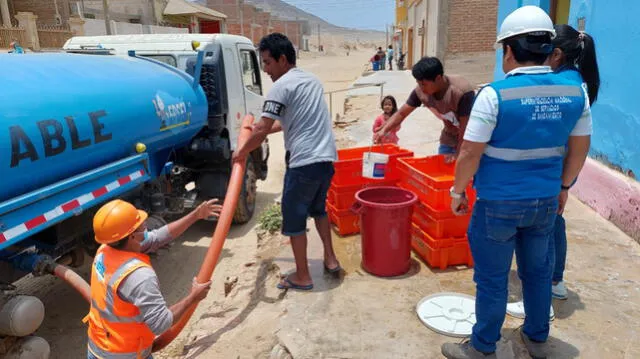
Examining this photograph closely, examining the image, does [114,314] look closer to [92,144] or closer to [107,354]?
[107,354]

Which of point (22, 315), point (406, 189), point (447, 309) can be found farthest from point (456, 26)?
point (22, 315)

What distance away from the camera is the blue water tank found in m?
3.27

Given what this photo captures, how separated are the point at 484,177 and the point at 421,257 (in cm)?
198

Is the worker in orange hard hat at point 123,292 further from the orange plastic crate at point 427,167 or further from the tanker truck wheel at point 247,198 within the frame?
the tanker truck wheel at point 247,198

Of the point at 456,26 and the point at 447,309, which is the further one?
the point at 456,26

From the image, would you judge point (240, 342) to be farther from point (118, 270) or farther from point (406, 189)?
point (406, 189)

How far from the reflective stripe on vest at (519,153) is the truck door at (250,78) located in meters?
4.85

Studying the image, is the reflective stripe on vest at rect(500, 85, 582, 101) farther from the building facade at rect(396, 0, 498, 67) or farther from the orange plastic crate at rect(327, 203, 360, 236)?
the building facade at rect(396, 0, 498, 67)

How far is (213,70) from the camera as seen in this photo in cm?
614

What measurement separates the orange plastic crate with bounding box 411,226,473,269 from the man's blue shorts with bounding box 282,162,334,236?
3.58ft

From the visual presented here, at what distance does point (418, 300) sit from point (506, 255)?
1214 mm

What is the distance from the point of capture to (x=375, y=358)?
3.02 metres

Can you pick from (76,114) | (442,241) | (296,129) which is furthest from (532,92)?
(76,114)

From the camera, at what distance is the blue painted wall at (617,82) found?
4.86 metres
